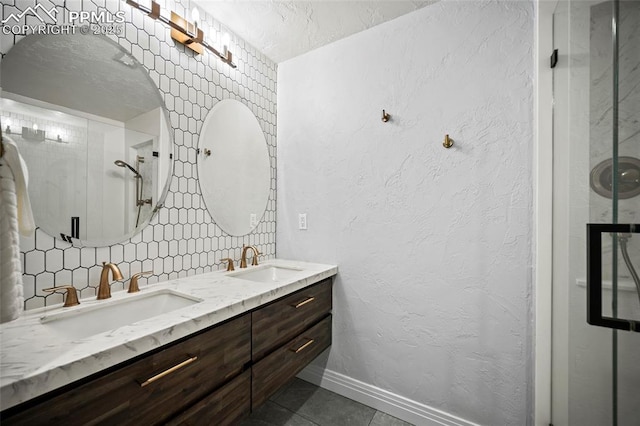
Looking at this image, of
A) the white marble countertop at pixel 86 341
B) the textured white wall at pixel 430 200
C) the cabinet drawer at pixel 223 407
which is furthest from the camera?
the textured white wall at pixel 430 200

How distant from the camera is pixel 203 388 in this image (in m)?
0.99

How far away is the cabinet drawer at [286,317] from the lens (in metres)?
1.24

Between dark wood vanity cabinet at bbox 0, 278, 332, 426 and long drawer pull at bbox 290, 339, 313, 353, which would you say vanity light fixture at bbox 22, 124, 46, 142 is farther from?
long drawer pull at bbox 290, 339, 313, 353

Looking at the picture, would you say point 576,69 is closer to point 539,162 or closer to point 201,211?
point 539,162

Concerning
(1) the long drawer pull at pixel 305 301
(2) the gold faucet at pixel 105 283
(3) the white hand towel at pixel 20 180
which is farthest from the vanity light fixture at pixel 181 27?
(1) the long drawer pull at pixel 305 301

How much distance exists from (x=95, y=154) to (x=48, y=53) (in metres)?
0.40

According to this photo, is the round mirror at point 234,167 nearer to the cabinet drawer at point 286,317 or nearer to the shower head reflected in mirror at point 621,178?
the cabinet drawer at point 286,317

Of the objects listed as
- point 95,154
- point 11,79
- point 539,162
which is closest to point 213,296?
point 95,154

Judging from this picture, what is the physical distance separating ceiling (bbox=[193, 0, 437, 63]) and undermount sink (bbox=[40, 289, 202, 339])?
1656mm

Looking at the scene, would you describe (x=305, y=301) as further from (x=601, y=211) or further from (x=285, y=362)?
(x=601, y=211)

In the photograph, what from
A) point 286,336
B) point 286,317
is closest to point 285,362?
point 286,336

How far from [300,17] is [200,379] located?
2.00 m

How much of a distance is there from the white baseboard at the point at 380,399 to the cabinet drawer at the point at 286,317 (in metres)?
0.51

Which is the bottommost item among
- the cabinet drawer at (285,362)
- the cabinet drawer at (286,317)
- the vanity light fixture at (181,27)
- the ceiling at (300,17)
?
the cabinet drawer at (285,362)
